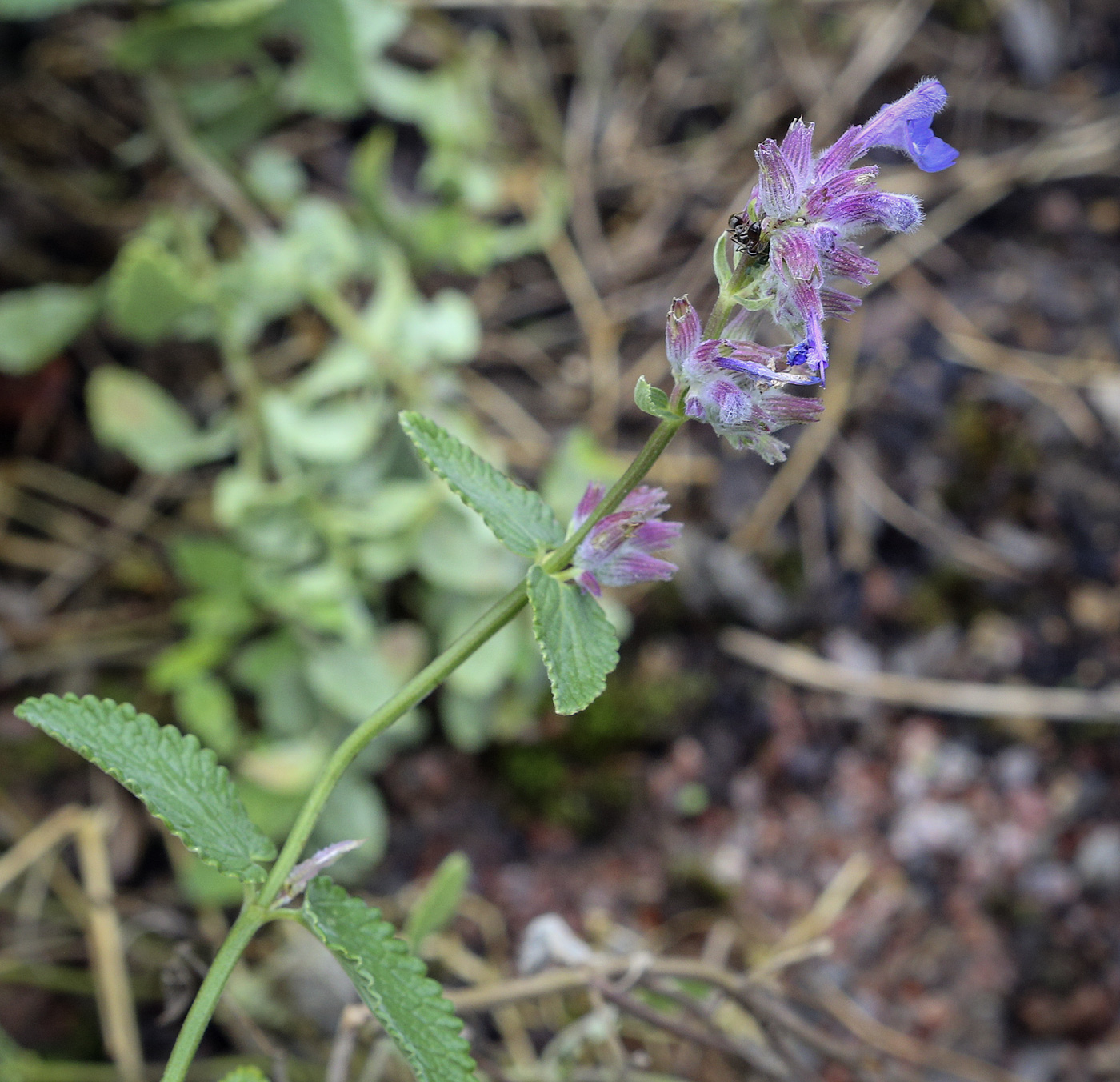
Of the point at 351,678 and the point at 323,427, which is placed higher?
the point at 323,427

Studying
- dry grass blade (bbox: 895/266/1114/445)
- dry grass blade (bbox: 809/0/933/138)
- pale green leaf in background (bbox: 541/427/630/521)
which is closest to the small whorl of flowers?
pale green leaf in background (bbox: 541/427/630/521)

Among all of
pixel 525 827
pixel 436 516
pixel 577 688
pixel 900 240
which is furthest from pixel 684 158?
pixel 577 688

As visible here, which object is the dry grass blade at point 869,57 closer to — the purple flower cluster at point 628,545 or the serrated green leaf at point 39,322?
the serrated green leaf at point 39,322

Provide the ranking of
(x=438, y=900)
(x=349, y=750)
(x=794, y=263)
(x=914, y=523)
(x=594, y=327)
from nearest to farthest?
(x=794, y=263) < (x=349, y=750) < (x=438, y=900) < (x=914, y=523) < (x=594, y=327)

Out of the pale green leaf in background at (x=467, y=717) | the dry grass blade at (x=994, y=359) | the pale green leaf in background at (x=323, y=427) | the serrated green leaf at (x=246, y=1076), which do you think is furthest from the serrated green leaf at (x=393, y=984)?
the dry grass blade at (x=994, y=359)

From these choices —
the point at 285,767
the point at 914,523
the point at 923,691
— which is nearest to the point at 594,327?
the point at 914,523

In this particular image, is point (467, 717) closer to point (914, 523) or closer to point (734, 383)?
point (914, 523)

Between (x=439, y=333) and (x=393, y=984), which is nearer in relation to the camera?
(x=393, y=984)

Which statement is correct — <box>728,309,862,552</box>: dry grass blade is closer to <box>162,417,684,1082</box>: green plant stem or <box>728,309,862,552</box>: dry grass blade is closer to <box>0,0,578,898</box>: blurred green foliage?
<box>0,0,578,898</box>: blurred green foliage
